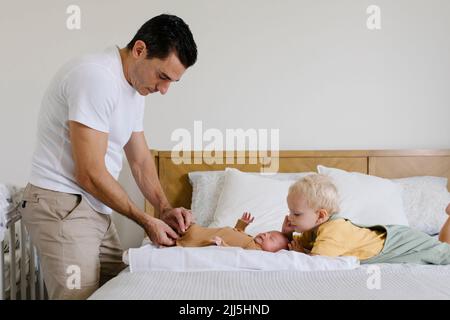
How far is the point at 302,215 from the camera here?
1886mm

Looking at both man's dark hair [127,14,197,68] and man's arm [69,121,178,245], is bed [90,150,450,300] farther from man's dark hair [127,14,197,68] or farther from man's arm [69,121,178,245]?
man's dark hair [127,14,197,68]

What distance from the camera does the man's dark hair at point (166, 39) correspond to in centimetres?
→ 171

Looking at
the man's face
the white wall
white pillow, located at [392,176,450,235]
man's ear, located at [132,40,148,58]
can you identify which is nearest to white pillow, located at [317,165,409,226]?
white pillow, located at [392,176,450,235]

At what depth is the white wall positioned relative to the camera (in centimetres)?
288

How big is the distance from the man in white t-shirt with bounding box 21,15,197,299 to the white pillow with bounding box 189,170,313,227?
2.40 ft

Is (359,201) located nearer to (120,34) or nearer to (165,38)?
(165,38)

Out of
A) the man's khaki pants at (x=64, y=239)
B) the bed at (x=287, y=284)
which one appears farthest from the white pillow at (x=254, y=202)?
the man's khaki pants at (x=64, y=239)

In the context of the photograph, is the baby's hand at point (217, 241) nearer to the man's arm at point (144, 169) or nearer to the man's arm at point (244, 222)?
the man's arm at point (244, 222)

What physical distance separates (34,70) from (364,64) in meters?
1.78

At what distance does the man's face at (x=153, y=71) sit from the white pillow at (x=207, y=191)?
0.93 metres

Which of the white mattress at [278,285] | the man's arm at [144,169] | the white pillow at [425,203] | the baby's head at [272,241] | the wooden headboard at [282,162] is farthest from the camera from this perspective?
the wooden headboard at [282,162]

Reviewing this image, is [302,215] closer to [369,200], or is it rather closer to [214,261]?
[214,261]

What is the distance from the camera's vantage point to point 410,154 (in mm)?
2834

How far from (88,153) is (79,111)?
0.42 ft
